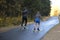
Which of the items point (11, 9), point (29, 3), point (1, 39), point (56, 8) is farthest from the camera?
point (56, 8)

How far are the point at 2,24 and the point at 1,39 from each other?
38.8ft

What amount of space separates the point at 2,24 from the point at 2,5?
→ 2.05 metres

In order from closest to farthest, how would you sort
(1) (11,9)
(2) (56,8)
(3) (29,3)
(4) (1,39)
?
(4) (1,39)
(1) (11,9)
(3) (29,3)
(2) (56,8)

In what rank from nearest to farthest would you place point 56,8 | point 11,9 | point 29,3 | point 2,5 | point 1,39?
point 1,39, point 2,5, point 11,9, point 29,3, point 56,8

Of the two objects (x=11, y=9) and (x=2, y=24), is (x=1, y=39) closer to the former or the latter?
(x=2, y=24)

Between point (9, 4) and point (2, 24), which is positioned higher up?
point (9, 4)

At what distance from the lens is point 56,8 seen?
311 feet

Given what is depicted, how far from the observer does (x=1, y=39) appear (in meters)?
13.4

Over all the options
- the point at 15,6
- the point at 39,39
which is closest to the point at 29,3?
the point at 15,6

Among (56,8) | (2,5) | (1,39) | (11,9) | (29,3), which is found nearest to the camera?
(1,39)

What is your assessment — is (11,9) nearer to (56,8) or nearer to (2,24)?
(2,24)

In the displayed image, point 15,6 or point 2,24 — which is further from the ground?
point 15,6

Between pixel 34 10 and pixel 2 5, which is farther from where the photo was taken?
pixel 34 10

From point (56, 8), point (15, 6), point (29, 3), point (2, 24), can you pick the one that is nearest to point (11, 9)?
point (15, 6)
